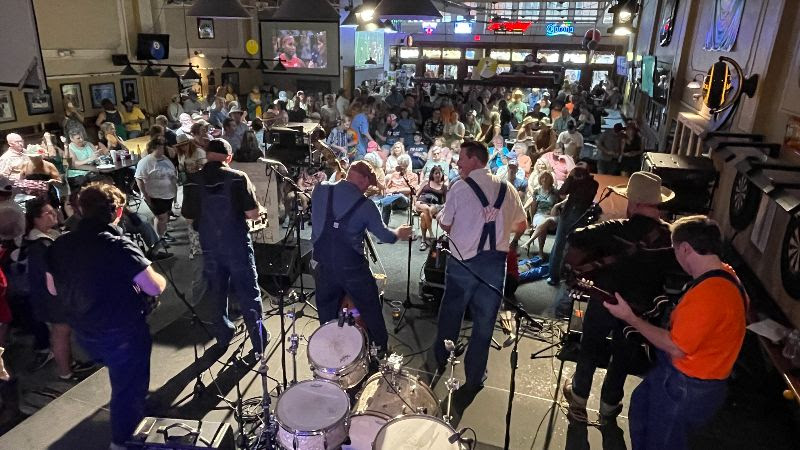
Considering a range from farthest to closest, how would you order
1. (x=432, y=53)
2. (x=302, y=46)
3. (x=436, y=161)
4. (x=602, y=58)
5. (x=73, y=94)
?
1. (x=432, y=53)
2. (x=602, y=58)
3. (x=302, y=46)
4. (x=73, y=94)
5. (x=436, y=161)

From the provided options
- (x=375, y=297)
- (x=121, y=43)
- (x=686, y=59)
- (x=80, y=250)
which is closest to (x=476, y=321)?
(x=375, y=297)

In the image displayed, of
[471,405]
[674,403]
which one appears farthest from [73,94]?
[674,403]

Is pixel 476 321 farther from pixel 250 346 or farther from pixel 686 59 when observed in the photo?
pixel 686 59

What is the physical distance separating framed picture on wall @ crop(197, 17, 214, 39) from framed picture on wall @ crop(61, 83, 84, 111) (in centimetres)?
507

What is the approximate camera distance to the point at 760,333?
335cm

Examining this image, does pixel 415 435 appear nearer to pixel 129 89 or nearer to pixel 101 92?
pixel 101 92

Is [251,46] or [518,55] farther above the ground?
[518,55]

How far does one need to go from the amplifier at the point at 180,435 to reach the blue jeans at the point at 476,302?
1867 mm

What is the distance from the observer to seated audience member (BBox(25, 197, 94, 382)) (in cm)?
Answer: 327

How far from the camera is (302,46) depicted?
18.5m

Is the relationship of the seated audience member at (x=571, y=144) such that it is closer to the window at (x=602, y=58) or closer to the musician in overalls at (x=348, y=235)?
the musician in overalls at (x=348, y=235)

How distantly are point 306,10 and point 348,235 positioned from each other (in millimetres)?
2472

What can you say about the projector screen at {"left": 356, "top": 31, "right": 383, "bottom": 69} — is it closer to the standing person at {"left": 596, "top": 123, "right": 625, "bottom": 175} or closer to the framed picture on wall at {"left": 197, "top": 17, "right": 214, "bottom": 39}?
the framed picture on wall at {"left": 197, "top": 17, "right": 214, "bottom": 39}

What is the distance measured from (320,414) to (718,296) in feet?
6.63
